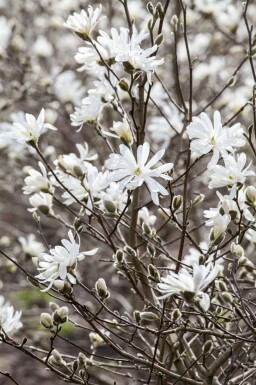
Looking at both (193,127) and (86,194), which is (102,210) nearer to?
(86,194)

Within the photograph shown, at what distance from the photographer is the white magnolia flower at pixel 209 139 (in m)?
1.82

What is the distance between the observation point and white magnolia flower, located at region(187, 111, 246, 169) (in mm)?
1815

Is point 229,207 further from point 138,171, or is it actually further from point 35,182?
point 35,182

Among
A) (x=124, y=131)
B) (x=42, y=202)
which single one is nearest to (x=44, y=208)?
(x=42, y=202)

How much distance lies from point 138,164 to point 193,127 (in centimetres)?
19

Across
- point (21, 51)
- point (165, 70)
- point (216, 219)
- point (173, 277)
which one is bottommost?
point (173, 277)

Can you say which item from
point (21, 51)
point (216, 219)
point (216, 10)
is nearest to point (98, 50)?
point (216, 219)

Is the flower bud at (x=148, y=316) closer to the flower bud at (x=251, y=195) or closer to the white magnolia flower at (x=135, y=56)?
the flower bud at (x=251, y=195)

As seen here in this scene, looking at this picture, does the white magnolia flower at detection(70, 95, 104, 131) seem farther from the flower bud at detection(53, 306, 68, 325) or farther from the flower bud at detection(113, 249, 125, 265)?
the flower bud at detection(53, 306, 68, 325)

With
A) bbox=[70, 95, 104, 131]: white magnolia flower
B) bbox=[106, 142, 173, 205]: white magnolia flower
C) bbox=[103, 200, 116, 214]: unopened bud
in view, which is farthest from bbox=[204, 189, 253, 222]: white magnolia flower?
bbox=[70, 95, 104, 131]: white magnolia flower

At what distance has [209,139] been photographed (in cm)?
183

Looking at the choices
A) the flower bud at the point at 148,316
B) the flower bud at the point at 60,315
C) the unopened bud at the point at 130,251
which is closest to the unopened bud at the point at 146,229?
the unopened bud at the point at 130,251

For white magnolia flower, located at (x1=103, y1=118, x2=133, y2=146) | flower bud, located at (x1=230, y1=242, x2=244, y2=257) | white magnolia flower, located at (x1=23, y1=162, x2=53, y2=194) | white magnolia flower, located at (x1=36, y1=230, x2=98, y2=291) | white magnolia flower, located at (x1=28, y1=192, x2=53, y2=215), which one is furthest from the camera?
white magnolia flower, located at (x1=28, y1=192, x2=53, y2=215)

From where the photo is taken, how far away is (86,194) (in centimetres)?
212
